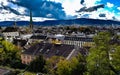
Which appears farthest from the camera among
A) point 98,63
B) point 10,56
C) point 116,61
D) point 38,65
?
point 10,56

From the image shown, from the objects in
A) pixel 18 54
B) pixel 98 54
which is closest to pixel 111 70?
pixel 98 54

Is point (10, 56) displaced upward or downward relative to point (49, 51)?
downward

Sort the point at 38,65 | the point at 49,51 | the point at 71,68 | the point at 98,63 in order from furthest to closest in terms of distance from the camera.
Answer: the point at 49,51
the point at 38,65
the point at 71,68
the point at 98,63

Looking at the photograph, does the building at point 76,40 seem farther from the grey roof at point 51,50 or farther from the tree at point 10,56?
the tree at point 10,56

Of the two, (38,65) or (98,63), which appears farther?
(38,65)

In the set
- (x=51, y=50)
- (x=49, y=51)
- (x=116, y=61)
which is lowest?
(x=49, y=51)

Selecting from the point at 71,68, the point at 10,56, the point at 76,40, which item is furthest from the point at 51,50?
the point at 76,40

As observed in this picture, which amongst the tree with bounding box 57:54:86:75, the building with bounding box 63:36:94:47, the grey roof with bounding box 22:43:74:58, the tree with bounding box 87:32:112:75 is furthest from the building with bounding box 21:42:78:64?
the building with bounding box 63:36:94:47

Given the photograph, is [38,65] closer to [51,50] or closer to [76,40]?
[51,50]

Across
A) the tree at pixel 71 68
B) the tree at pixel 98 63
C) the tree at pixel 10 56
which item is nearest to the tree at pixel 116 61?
the tree at pixel 98 63
